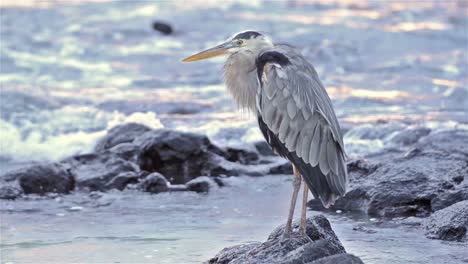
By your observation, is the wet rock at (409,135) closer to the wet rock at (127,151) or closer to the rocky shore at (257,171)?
the rocky shore at (257,171)

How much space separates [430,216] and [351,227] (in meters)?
0.53

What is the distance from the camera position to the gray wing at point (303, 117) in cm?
568

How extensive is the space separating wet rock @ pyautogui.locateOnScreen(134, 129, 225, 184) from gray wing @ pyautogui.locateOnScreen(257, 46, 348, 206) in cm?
313

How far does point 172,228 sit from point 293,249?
188cm

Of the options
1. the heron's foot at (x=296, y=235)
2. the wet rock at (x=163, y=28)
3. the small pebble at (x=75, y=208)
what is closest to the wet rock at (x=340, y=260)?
the heron's foot at (x=296, y=235)

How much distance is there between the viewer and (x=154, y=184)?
8484 millimetres

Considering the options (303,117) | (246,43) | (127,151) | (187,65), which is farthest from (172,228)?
(187,65)

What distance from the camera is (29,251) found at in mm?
6539

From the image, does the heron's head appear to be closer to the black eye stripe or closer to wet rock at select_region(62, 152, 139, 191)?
the black eye stripe

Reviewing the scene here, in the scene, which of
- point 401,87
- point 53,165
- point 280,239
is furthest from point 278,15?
point 280,239

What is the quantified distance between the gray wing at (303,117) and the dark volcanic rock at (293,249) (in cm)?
25

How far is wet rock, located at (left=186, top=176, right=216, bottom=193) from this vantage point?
847 cm

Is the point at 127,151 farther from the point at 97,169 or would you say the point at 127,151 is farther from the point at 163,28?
the point at 163,28

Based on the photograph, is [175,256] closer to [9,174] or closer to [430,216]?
[430,216]
